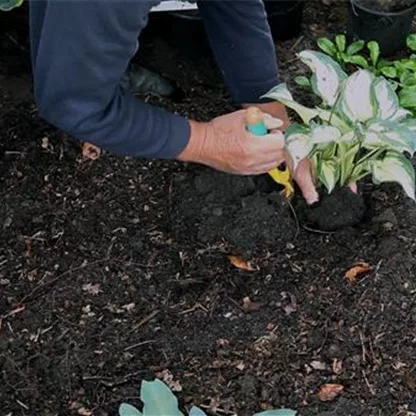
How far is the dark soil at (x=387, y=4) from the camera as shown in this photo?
244 centimetres

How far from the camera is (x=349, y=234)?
208 cm

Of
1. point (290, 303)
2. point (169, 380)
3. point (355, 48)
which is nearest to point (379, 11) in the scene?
point (355, 48)

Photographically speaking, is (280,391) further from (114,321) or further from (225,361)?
(114,321)

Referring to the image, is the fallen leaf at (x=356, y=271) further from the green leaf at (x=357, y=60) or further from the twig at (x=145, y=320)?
the green leaf at (x=357, y=60)

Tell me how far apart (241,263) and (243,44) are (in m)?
0.45

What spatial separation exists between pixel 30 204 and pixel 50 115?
0.64 metres

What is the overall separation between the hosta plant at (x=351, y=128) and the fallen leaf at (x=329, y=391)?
371mm

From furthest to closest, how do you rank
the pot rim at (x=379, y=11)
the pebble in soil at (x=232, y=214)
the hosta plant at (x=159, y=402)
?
1. the pot rim at (x=379, y=11)
2. the pebble in soil at (x=232, y=214)
3. the hosta plant at (x=159, y=402)

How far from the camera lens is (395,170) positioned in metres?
1.89

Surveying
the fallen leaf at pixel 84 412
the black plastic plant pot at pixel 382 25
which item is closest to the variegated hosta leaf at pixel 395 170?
the black plastic plant pot at pixel 382 25

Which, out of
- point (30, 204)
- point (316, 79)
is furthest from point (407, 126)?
point (30, 204)

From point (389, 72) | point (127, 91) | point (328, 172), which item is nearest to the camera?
point (127, 91)

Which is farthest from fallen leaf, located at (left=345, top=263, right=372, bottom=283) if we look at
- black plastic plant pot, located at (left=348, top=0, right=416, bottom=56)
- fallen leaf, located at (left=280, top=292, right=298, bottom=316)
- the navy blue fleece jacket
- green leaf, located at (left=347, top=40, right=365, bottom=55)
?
black plastic plant pot, located at (left=348, top=0, right=416, bottom=56)

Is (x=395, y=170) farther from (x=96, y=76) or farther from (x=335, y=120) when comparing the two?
(x=96, y=76)
